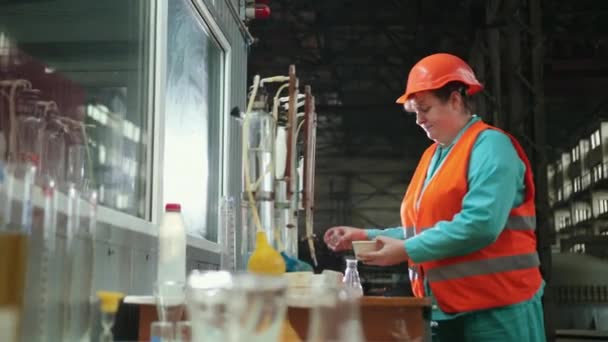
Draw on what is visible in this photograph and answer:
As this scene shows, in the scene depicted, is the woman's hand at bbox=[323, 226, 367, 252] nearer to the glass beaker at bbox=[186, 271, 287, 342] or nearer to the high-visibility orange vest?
the high-visibility orange vest

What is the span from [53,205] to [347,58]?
1189cm

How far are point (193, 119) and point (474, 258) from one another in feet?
6.18

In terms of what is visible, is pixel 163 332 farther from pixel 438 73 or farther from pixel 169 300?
pixel 438 73

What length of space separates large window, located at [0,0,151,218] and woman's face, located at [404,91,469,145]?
110 centimetres

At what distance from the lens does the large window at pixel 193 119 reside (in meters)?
3.48

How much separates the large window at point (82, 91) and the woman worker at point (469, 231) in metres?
1.00

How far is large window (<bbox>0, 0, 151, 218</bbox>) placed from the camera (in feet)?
6.61

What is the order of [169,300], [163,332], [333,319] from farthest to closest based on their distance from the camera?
[169,300] < [163,332] < [333,319]

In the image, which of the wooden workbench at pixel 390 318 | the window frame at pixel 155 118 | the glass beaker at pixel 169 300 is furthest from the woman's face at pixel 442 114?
the glass beaker at pixel 169 300

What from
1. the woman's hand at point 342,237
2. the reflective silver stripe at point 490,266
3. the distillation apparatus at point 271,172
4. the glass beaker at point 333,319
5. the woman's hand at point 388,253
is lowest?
the glass beaker at point 333,319

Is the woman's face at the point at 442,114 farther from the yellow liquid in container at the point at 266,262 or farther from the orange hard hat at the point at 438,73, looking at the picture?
the yellow liquid in container at the point at 266,262

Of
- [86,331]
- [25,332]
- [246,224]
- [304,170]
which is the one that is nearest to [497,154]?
[304,170]

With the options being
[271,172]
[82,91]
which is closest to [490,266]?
[271,172]

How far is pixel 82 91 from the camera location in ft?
8.81
